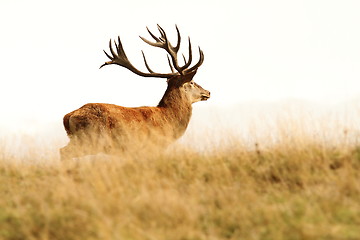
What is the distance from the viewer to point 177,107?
11.9m

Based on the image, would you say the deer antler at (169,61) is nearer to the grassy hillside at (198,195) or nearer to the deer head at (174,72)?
the deer head at (174,72)

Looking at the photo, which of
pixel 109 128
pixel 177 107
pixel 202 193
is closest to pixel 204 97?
pixel 177 107

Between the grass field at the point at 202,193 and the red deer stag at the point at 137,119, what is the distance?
4.84 feet

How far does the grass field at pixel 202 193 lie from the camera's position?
211 inches

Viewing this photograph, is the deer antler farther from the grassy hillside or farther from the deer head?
the grassy hillside

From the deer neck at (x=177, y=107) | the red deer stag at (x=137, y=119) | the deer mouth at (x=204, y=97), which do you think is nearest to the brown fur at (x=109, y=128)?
the red deer stag at (x=137, y=119)

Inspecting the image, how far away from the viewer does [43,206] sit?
6000 mm

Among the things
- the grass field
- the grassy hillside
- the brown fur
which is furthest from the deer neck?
the grassy hillside

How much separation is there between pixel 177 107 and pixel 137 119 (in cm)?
128

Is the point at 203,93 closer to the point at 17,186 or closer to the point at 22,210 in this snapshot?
the point at 17,186

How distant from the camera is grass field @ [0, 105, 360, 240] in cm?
536

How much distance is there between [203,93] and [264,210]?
6.88 metres

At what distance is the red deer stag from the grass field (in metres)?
1.48

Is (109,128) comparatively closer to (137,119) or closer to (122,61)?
(137,119)
